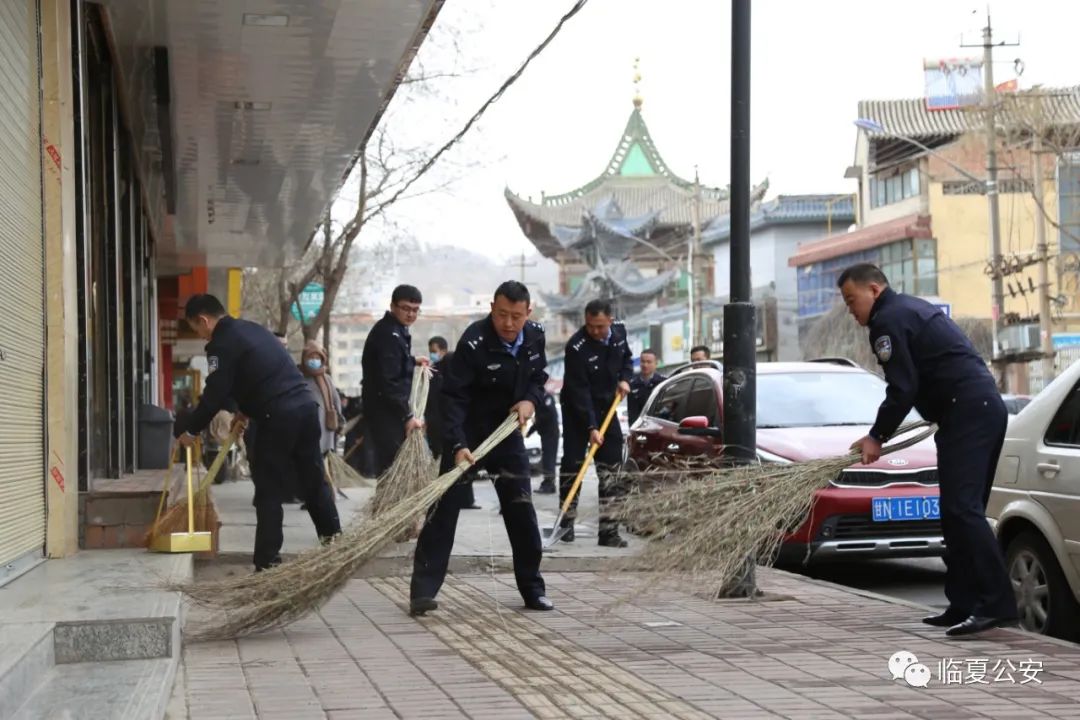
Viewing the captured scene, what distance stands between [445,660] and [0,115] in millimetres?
3292

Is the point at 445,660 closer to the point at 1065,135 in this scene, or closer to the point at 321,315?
the point at 321,315

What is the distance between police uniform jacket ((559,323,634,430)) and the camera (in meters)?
10.1

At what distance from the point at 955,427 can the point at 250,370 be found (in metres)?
3.63

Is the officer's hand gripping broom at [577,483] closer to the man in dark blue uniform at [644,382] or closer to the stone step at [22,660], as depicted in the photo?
the stone step at [22,660]

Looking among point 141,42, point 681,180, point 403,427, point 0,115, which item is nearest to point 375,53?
point 141,42

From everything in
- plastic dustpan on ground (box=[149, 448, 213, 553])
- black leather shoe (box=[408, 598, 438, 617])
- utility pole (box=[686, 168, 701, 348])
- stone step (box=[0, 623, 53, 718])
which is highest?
utility pole (box=[686, 168, 701, 348])

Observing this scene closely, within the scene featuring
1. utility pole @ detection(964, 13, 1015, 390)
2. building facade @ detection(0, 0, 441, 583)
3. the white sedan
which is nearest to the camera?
the white sedan

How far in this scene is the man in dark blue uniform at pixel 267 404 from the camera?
25.1 feet

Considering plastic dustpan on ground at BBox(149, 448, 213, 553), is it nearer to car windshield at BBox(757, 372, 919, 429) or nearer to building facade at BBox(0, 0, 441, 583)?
building facade at BBox(0, 0, 441, 583)

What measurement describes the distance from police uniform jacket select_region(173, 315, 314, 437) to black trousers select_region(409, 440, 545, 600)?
1.08 m

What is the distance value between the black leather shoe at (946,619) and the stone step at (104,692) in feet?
11.3

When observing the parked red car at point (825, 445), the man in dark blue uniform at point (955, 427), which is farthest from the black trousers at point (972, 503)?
the parked red car at point (825, 445)

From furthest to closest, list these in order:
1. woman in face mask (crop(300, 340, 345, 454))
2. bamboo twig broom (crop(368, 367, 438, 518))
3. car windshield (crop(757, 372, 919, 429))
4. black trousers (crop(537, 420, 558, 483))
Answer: black trousers (crop(537, 420, 558, 483)) → woman in face mask (crop(300, 340, 345, 454)) → car windshield (crop(757, 372, 919, 429)) → bamboo twig broom (crop(368, 367, 438, 518))

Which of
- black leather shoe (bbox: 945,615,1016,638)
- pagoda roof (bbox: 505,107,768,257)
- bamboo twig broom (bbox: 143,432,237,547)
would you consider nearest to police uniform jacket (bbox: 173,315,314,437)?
bamboo twig broom (bbox: 143,432,237,547)
